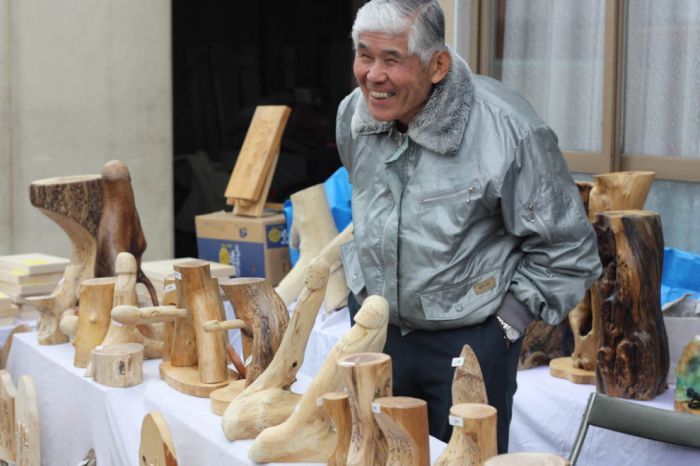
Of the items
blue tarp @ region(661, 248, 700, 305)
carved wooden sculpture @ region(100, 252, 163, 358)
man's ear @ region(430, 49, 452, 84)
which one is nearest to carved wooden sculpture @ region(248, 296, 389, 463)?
man's ear @ region(430, 49, 452, 84)

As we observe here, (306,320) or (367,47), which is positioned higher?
(367,47)

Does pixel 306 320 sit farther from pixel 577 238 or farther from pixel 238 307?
pixel 577 238

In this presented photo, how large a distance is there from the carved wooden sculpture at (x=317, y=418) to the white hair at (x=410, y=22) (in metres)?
0.58

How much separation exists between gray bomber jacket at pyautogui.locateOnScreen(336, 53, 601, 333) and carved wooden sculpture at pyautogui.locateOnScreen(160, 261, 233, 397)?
0.45 m

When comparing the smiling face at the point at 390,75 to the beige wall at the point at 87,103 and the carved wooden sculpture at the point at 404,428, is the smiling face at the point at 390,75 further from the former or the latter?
the beige wall at the point at 87,103

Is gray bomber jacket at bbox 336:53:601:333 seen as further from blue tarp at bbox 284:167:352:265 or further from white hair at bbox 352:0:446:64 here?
blue tarp at bbox 284:167:352:265

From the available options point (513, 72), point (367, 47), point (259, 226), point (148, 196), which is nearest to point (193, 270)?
point (367, 47)

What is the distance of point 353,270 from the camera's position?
232 centimetres

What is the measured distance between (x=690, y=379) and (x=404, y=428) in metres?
1.18

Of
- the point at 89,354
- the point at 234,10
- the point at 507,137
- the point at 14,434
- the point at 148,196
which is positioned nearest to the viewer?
the point at 507,137

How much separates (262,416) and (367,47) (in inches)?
30.6

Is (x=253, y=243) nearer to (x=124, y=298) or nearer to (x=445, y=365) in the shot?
(x=124, y=298)

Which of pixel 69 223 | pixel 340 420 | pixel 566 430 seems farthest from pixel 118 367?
pixel 566 430

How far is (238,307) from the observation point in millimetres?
2213
